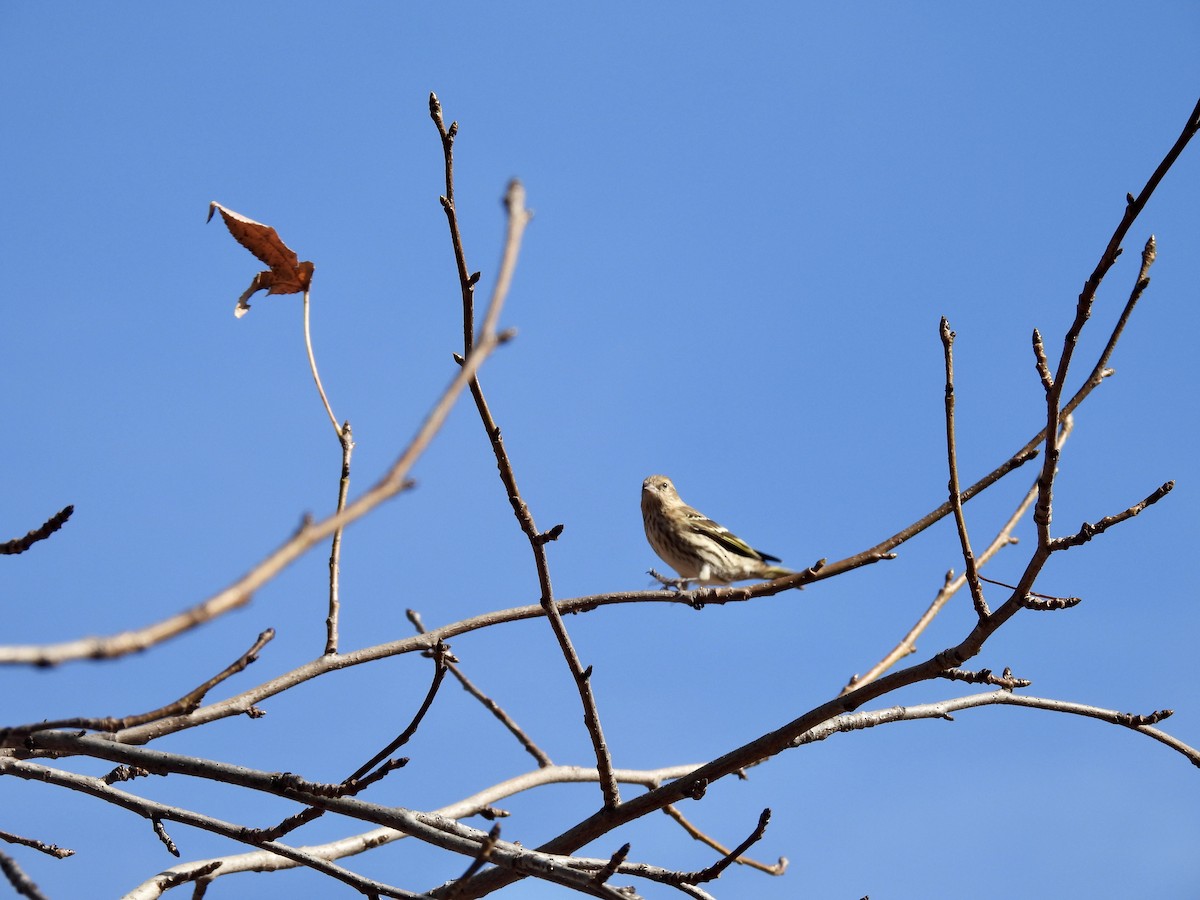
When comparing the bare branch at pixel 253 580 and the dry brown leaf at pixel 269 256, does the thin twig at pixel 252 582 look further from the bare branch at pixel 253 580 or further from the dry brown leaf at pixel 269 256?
the dry brown leaf at pixel 269 256

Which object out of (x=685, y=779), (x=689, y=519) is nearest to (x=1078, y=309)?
(x=685, y=779)

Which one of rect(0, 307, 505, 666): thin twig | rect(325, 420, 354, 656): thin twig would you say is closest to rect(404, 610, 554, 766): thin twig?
rect(325, 420, 354, 656): thin twig

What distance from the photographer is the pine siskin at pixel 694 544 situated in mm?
10242

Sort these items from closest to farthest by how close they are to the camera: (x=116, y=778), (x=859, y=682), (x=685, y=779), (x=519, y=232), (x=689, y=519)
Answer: (x=519, y=232), (x=685, y=779), (x=116, y=778), (x=859, y=682), (x=689, y=519)

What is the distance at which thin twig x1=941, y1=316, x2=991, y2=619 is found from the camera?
3486 mm

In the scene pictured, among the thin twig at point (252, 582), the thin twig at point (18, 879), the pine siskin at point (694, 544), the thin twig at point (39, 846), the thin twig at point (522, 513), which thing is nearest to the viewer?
the thin twig at point (252, 582)

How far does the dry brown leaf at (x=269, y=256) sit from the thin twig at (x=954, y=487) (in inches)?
94.3

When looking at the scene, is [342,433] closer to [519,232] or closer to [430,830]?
[430,830]

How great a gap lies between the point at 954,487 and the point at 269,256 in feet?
8.80

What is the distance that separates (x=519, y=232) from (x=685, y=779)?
2688mm

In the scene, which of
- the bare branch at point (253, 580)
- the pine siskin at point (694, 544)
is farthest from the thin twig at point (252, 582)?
the pine siskin at point (694, 544)

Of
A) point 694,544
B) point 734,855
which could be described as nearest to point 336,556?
point 734,855

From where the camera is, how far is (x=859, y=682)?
5.15 metres

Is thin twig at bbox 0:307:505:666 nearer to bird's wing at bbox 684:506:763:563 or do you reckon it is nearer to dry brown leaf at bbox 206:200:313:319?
dry brown leaf at bbox 206:200:313:319
